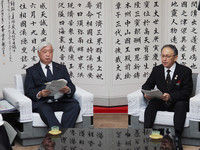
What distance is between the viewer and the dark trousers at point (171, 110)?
441cm

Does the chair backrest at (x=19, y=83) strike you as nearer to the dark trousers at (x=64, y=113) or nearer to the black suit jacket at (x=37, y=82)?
the black suit jacket at (x=37, y=82)

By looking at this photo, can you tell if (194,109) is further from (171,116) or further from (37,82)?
(37,82)

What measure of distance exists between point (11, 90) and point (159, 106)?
5.92ft

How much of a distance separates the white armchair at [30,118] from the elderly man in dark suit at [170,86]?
2.29 ft

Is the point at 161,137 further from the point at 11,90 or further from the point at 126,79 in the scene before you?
the point at 126,79

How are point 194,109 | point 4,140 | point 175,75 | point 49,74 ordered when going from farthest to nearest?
1. point 49,74
2. point 175,75
3. point 194,109
4. point 4,140

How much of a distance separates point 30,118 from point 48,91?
1.21ft

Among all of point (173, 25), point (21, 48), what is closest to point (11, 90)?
point (21, 48)

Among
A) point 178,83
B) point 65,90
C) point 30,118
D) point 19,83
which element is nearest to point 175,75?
point 178,83

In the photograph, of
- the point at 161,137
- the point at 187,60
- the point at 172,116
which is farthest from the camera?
the point at 187,60

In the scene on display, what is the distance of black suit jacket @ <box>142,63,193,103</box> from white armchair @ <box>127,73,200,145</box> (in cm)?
11

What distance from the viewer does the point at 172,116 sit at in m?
4.50

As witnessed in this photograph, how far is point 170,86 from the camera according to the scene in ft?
Answer: 15.6

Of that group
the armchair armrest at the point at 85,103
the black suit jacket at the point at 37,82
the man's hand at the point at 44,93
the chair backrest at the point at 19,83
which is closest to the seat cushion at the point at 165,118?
the armchair armrest at the point at 85,103
